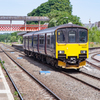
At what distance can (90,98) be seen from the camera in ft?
29.8

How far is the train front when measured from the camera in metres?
14.9

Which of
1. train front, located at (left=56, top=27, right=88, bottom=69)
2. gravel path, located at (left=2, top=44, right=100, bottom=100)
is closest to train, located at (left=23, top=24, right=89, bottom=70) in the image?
train front, located at (left=56, top=27, right=88, bottom=69)

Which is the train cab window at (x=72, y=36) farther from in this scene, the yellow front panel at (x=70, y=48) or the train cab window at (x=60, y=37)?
the train cab window at (x=60, y=37)

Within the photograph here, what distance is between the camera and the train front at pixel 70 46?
1491 cm

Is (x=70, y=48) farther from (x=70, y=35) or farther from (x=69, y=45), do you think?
A: (x=70, y=35)

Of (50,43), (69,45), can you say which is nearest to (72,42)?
(69,45)

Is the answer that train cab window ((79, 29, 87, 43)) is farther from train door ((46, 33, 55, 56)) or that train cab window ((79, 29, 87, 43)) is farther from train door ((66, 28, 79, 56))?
train door ((46, 33, 55, 56))

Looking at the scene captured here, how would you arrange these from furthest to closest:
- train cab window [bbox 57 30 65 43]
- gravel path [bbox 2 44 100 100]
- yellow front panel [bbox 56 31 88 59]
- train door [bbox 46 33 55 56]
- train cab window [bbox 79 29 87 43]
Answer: train door [bbox 46 33 55 56] < train cab window [bbox 79 29 87 43] < train cab window [bbox 57 30 65 43] < yellow front panel [bbox 56 31 88 59] < gravel path [bbox 2 44 100 100]

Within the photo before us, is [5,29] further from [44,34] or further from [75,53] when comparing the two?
[75,53]

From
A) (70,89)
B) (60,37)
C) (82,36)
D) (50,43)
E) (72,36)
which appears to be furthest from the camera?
→ (50,43)

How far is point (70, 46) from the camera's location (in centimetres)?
1491

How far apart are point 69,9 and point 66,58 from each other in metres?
81.7

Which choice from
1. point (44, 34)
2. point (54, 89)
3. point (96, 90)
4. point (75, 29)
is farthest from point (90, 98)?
point (44, 34)

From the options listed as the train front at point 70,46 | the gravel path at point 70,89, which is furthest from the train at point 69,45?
the gravel path at point 70,89
